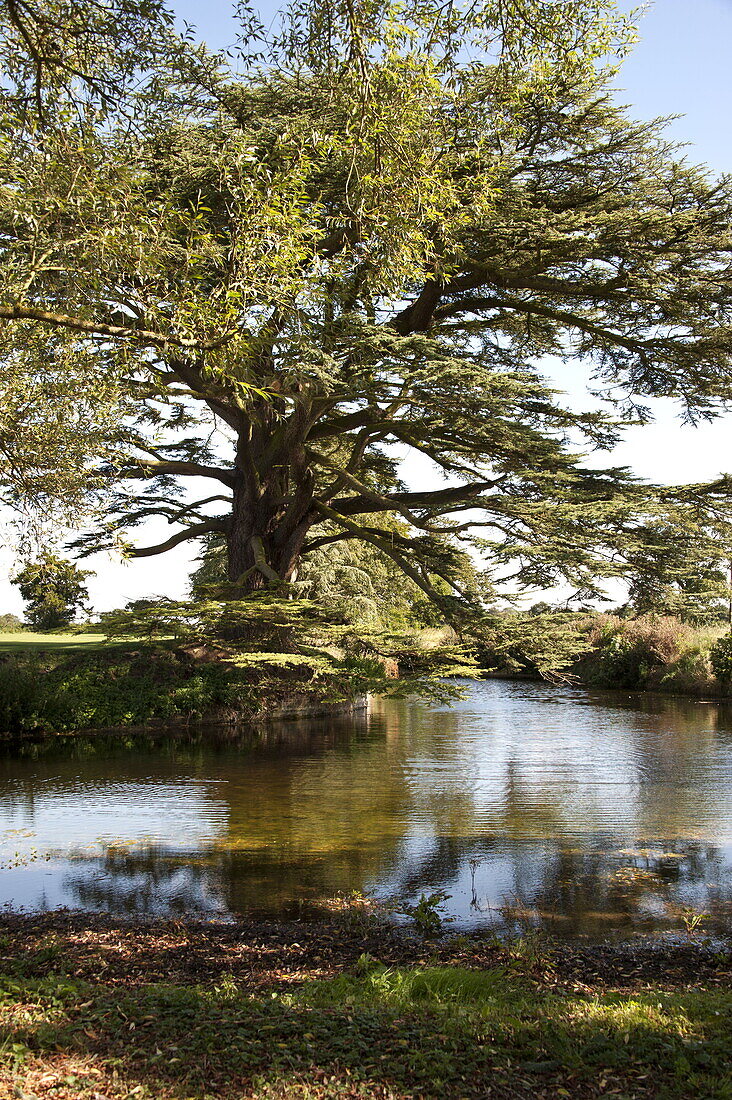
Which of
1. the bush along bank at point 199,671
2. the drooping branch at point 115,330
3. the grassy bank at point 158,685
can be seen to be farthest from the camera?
the grassy bank at point 158,685

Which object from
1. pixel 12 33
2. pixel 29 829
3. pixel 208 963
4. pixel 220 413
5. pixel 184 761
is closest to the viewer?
pixel 208 963

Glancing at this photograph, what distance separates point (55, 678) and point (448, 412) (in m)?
9.70

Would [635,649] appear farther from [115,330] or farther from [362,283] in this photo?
[115,330]

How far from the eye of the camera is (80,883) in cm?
720

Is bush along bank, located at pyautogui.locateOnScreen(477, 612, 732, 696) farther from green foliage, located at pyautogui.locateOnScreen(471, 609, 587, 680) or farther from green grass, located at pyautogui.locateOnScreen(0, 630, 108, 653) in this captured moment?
green grass, located at pyautogui.locateOnScreen(0, 630, 108, 653)

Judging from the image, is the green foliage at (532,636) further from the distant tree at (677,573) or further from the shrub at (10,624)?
the shrub at (10,624)

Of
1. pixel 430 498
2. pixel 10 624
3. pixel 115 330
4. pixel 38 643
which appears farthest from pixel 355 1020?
pixel 10 624

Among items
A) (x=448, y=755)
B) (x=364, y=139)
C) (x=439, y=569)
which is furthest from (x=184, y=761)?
(x=364, y=139)

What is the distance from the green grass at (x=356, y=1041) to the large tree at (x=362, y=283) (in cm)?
392

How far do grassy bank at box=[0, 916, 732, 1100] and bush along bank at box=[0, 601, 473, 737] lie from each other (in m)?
9.77

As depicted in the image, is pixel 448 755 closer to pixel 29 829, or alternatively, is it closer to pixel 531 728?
pixel 531 728

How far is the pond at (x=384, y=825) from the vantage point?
22.0 ft

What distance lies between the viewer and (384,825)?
9.16 metres

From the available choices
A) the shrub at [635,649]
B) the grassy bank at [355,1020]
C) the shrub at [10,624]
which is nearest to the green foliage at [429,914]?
the grassy bank at [355,1020]
